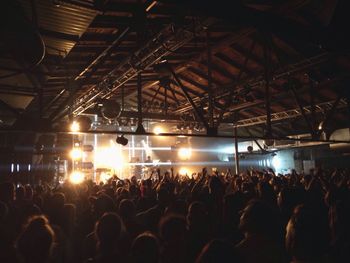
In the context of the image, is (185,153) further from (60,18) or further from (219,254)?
(219,254)

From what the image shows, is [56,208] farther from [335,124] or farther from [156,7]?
[335,124]

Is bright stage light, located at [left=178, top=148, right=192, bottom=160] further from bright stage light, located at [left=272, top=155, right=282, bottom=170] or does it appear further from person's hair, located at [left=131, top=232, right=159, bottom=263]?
person's hair, located at [left=131, top=232, right=159, bottom=263]

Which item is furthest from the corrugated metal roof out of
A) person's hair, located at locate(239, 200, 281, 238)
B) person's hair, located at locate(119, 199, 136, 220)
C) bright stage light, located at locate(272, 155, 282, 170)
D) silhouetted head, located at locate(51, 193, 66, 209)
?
bright stage light, located at locate(272, 155, 282, 170)

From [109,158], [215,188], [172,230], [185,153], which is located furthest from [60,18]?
[185,153]

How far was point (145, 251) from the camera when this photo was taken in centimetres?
253

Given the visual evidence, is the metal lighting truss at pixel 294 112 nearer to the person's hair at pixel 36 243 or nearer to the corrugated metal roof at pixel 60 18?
the corrugated metal roof at pixel 60 18

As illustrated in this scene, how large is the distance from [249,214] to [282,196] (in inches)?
79.3

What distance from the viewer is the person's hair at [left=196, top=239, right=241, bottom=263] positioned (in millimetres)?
1594

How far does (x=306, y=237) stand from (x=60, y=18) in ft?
12.3

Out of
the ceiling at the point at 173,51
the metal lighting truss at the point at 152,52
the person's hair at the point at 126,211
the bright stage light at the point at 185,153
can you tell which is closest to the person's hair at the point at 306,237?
the ceiling at the point at 173,51

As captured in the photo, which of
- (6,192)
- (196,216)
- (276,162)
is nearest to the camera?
(196,216)

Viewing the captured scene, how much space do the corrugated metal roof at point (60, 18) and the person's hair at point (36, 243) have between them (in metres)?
2.46

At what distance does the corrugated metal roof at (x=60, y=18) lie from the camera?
3.87 meters

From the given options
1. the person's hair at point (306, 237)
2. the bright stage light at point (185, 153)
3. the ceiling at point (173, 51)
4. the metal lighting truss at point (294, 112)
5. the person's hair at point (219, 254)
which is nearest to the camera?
the person's hair at point (219, 254)
